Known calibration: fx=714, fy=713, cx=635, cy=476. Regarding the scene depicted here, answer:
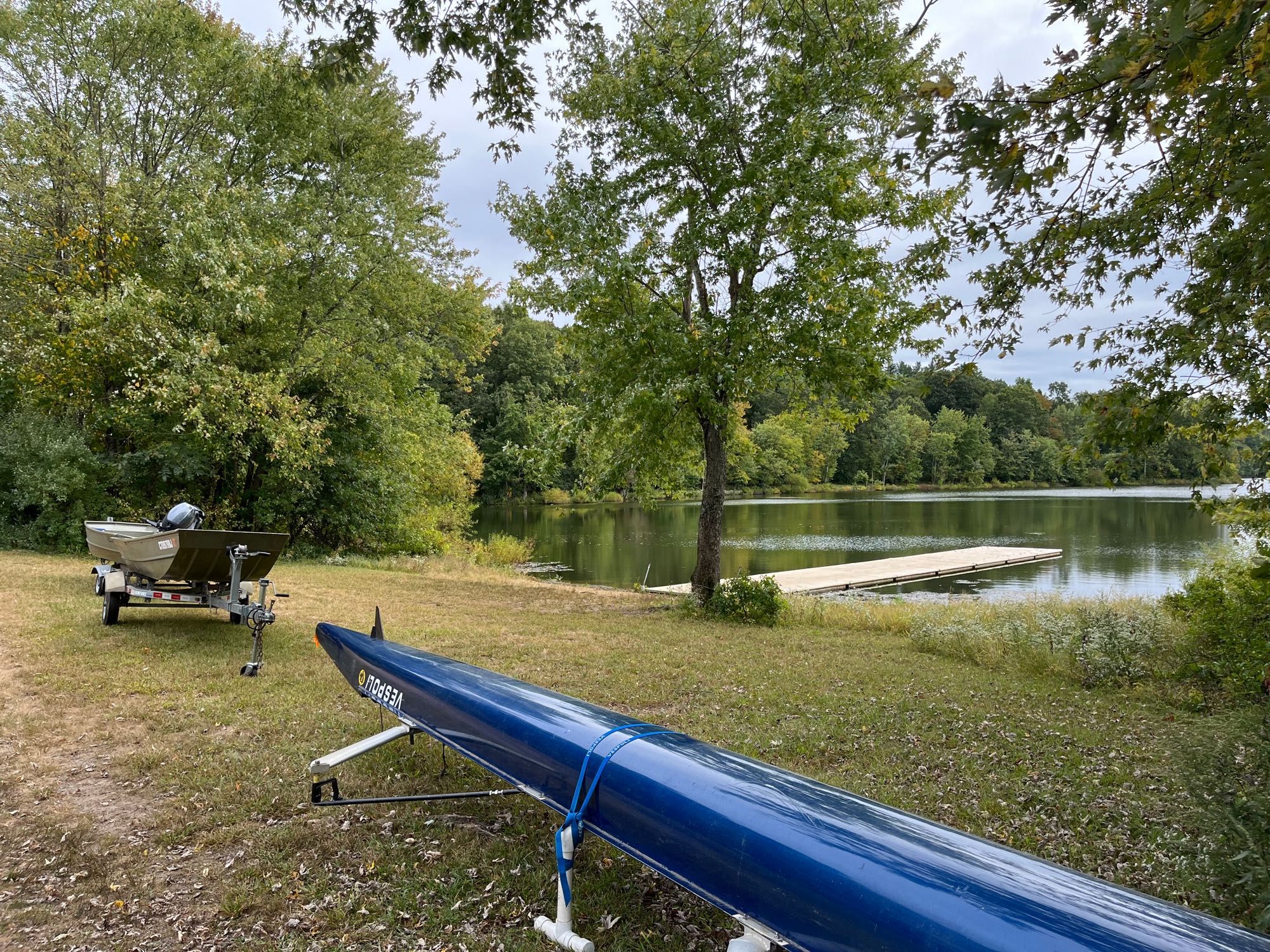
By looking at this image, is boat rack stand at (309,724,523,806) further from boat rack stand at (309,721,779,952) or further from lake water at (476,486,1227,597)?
lake water at (476,486,1227,597)

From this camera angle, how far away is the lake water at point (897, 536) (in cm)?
2153

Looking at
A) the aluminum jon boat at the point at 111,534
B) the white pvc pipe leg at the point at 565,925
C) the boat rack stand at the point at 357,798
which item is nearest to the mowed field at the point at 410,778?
the boat rack stand at the point at 357,798

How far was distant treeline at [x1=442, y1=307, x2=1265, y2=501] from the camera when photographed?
6.17 meters

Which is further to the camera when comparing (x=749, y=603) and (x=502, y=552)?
(x=502, y=552)

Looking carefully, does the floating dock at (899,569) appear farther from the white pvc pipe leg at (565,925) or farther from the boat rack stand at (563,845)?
the white pvc pipe leg at (565,925)

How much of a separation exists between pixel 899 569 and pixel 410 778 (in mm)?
20075

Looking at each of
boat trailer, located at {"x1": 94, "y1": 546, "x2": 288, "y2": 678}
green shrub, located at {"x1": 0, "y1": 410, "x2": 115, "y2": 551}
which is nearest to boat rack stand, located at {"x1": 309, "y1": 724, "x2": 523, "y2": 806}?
boat trailer, located at {"x1": 94, "y1": 546, "x2": 288, "y2": 678}

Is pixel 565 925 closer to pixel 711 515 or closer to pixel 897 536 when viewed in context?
pixel 711 515

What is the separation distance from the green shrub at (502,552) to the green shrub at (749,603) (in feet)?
41.1

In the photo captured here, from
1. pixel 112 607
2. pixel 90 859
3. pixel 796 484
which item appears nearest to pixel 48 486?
pixel 112 607

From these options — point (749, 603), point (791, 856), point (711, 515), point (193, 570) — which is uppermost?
point (711, 515)

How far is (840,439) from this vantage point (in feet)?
256

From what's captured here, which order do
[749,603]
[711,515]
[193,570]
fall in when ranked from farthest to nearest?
[711,515] → [749,603] → [193,570]

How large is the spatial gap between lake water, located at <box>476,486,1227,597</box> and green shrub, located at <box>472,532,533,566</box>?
1178mm
